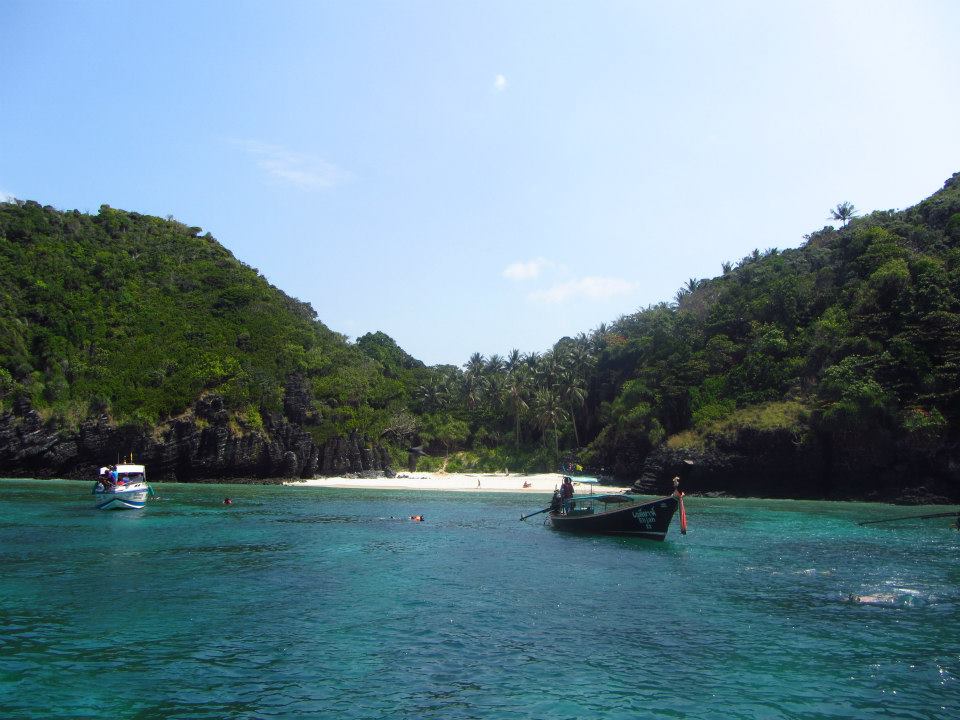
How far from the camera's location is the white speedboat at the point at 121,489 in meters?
37.7

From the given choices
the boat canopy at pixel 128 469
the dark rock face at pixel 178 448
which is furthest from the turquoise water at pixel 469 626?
the dark rock face at pixel 178 448

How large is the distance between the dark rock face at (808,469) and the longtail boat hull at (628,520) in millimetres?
26611

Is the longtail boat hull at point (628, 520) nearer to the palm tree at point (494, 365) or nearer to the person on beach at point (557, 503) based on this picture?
the person on beach at point (557, 503)

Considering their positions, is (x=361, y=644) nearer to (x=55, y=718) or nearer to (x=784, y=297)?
(x=55, y=718)

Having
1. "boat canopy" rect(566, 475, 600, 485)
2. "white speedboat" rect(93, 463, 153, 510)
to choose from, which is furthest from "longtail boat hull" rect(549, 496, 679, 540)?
"boat canopy" rect(566, 475, 600, 485)

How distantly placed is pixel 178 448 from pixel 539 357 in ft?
154

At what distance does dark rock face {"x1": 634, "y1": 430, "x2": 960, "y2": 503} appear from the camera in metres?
47.1

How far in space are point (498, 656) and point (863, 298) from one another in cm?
5472

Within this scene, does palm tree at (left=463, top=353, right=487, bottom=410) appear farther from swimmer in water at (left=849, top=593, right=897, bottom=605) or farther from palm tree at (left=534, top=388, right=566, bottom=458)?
swimmer in water at (left=849, top=593, right=897, bottom=605)

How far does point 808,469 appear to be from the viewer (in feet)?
173

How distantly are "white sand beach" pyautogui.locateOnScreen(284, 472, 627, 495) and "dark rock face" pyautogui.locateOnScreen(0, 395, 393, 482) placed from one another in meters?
3.02

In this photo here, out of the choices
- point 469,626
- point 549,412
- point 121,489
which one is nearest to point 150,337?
point 121,489

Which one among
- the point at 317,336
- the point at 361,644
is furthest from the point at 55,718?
the point at 317,336

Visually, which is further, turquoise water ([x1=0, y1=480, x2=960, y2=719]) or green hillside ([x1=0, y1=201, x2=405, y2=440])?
green hillside ([x1=0, y1=201, x2=405, y2=440])
